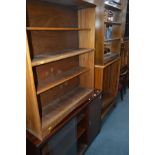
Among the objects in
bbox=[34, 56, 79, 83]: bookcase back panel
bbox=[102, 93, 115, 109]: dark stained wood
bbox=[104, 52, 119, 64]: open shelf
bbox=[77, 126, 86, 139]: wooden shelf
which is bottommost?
bbox=[77, 126, 86, 139]: wooden shelf

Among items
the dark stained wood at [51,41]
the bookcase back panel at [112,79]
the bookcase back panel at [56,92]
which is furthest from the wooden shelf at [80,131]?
the bookcase back panel at [112,79]

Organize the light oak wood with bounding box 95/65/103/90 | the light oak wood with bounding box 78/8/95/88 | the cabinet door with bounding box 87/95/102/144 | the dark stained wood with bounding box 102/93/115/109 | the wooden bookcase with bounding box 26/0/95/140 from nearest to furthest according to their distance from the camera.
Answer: the wooden bookcase with bounding box 26/0/95/140
the light oak wood with bounding box 78/8/95/88
the cabinet door with bounding box 87/95/102/144
the light oak wood with bounding box 95/65/103/90
the dark stained wood with bounding box 102/93/115/109

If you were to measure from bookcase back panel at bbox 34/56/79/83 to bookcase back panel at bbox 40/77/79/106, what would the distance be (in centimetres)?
17

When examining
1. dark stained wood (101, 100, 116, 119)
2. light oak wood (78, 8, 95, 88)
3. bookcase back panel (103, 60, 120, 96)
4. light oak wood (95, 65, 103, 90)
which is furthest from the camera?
bookcase back panel (103, 60, 120, 96)

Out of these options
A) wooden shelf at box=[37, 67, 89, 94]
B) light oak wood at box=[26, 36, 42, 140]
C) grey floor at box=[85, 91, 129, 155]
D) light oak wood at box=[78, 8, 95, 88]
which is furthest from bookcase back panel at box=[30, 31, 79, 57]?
grey floor at box=[85, 91, 129, 155]

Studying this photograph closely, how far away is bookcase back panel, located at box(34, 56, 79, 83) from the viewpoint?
5.41 ft

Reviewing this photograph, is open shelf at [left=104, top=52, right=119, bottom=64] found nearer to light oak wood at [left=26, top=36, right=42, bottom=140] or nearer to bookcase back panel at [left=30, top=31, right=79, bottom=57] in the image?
bookcase back panel at [left=30, top=31, right=79, bottom=57]

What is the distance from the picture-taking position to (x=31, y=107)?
4.33 feet

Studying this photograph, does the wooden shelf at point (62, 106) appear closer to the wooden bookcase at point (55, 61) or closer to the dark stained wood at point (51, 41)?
the wooden bookcase at point (55, 61)

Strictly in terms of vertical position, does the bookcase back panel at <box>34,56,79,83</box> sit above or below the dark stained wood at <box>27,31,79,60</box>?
below

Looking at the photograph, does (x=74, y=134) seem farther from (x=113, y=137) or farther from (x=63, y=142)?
(x=113, y=137)

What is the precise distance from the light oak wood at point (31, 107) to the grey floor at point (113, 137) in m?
1.15
